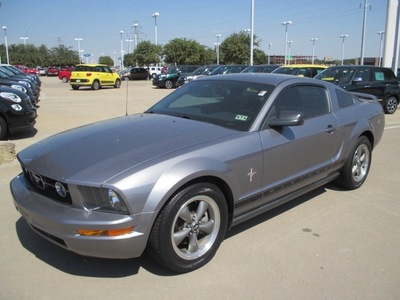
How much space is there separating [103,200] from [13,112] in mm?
6054

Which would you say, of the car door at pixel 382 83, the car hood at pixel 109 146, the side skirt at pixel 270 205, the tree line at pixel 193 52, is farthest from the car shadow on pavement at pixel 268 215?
the tree line at pixel 193 52

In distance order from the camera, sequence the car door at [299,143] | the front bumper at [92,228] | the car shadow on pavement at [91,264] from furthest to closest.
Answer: the car door at [299,143]
the car shadow on pavement at [91,264]
the front bumper at [92,228]

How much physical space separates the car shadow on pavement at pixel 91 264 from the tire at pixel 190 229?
0.21 m

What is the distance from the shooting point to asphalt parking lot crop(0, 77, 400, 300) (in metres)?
2.81

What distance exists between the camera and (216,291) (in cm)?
282

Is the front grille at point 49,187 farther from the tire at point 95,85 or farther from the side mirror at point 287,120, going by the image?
the tire at point 95,85

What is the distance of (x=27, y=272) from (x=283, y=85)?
2905mm

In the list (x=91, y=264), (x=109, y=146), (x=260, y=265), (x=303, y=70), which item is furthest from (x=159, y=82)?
(x=260, y=265)

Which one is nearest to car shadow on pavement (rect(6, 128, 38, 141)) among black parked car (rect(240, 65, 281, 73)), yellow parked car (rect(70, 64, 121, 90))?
black parked car (rect(240, 65, 281, 73))

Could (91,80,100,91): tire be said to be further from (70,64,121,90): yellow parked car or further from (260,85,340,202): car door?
(260,85,340,202): car door

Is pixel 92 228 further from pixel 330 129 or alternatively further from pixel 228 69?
pixel 228 69

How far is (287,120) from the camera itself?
139 inches

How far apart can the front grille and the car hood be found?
59 millimetres

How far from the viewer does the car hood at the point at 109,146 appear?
278cm
